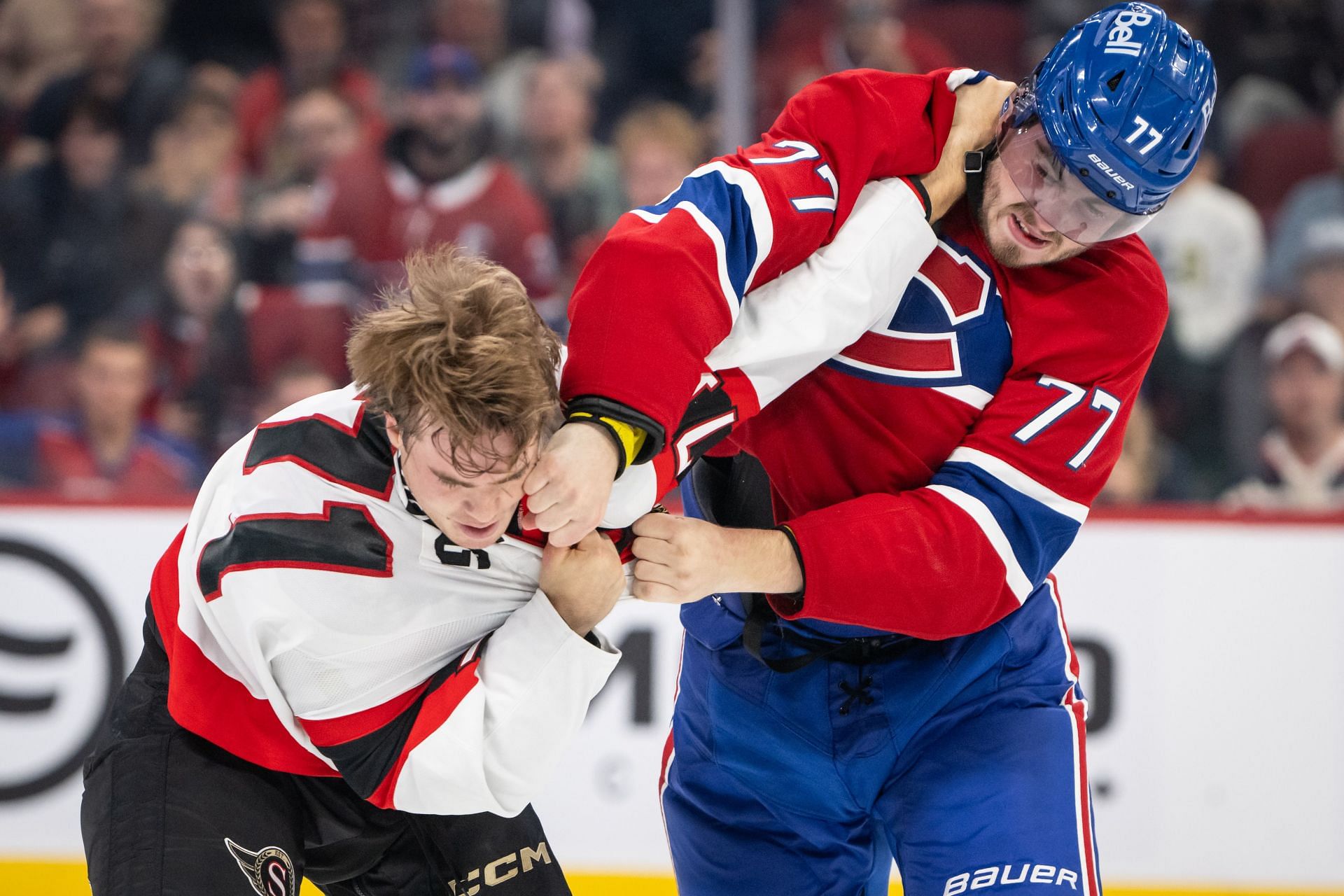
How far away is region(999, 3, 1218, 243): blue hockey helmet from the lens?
6.56 ft

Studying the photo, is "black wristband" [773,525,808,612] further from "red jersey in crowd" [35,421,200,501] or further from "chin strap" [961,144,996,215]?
"red jersey in crowd" [35,421,200,501]

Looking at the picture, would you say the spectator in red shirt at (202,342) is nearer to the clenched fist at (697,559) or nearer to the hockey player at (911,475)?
the hockey player at (911,475)

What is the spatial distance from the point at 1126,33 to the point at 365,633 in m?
1.39

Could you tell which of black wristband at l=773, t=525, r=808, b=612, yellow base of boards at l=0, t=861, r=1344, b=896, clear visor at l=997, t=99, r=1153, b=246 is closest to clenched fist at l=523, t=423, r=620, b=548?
→ black wristband at l=773, t=525, r=808, b=612

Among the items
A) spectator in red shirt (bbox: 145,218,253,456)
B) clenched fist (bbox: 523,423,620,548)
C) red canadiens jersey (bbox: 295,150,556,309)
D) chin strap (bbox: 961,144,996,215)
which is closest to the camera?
clenched fist (bbox: 523,423,620,548)

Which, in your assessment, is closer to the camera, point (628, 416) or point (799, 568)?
point (628, 416)

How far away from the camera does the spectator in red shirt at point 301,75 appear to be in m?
5.86

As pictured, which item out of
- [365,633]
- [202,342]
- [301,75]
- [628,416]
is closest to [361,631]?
[365,633]

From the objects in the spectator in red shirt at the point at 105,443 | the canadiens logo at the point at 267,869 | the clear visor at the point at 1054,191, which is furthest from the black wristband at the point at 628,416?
the spectator in red shirt at the point at 105,443

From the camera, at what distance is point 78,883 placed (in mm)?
3850

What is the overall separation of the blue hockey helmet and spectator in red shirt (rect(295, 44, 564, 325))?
3432mm

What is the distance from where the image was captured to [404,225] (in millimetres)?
5520

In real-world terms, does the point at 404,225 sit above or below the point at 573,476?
above

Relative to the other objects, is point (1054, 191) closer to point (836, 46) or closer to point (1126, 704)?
point (1126, 704)
